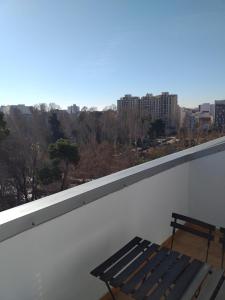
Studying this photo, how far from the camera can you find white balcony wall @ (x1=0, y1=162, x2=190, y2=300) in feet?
3.95

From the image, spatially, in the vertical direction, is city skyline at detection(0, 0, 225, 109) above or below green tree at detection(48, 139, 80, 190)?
above

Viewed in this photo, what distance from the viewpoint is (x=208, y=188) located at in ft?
8.75

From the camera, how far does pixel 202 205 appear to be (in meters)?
2.71

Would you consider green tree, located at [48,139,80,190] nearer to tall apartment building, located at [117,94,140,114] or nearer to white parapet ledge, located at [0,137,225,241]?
tall apartment building, located at [117,94,140,114]

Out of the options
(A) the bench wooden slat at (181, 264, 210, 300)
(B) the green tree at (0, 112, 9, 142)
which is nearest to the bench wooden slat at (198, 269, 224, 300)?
(A) the bench wooden slat at (181, 264, 210, 300)

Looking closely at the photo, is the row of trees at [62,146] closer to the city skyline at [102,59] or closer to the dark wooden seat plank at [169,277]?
the city skyline at [102,59]

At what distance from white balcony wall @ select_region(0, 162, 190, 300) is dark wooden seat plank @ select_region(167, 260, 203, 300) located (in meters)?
0.56

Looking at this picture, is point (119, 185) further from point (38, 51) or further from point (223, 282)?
point (38, 51)

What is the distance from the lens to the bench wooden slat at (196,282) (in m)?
1.18

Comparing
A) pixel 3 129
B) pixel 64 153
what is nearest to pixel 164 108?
pixel 64 153

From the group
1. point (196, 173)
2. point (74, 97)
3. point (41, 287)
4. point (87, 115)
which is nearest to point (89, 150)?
point (87, 115)

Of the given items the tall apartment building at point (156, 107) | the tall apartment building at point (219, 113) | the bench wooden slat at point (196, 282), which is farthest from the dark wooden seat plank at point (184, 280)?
the tall apartment building at point (156, 107)

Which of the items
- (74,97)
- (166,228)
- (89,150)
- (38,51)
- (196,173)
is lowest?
(89,150)

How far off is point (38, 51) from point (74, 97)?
24.1ft
